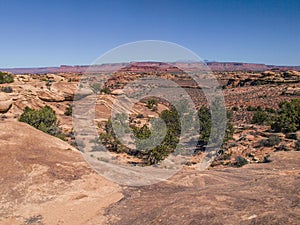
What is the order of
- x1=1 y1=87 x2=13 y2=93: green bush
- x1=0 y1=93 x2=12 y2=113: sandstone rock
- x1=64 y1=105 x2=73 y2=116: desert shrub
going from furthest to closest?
x1=64 y1=105 x2=73 y2=116: desert shrub, x1=1 y1=87 x2=13 y2=93: green bush, x1=0 y1=93 x2=12 y2=113: sandstone rock

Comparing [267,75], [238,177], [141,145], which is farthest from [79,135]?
[267,75]

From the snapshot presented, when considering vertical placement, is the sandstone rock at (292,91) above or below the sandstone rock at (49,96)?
below

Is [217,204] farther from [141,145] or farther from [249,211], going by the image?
[141,145]

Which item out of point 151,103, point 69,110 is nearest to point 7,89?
point 69,110

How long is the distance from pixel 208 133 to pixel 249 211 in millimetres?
19490

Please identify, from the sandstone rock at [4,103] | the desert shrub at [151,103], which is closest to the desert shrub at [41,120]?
the sandstone rock at [4,103]

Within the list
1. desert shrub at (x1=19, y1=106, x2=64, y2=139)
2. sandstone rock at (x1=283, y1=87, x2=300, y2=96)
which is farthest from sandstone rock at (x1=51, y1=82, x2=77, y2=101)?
sandstone rock at (x1=283, y1=87, x2=300, y2=96)

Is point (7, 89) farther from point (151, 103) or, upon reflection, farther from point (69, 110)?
point (151, 103)

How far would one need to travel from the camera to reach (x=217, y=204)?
7.12m

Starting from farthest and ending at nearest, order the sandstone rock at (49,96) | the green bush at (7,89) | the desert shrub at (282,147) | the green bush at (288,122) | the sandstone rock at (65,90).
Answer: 1. the sandstone rock at (65,90)
2. the sandstone rock at (49,96)
3. the green bush at (7,89)
4. the green bush at (288,122)
5. the desert shrub at (282,147)

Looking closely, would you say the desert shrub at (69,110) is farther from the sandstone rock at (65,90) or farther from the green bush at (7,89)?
the green bush at (7,89)

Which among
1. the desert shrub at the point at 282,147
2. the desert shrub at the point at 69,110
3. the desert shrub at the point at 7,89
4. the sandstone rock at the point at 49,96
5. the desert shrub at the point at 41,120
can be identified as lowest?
the desert shrub at the point at 282,147

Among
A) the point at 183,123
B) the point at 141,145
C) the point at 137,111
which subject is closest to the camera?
the point at 141,145

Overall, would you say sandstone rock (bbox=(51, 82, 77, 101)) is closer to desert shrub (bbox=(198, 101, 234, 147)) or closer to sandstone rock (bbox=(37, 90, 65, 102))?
sandstone rock (bbox=(37, 90, 65, 102))
